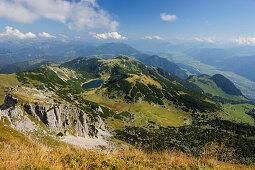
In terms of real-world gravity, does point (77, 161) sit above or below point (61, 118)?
above

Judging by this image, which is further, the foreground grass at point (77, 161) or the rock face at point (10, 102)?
the rock face at point (10, 102)

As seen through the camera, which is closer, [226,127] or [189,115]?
[226,127]

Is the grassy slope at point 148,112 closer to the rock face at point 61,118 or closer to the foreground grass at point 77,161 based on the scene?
the rock face at point 61,118

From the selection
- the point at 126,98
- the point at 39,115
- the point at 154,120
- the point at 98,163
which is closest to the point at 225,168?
the point at 98,163

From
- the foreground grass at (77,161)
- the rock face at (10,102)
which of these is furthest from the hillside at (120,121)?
the foreground grass at (77,161)

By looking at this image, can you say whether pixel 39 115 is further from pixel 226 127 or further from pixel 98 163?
pixel 226 127

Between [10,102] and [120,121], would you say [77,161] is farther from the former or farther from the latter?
[120,121]

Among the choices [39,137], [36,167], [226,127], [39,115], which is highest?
[36,167]

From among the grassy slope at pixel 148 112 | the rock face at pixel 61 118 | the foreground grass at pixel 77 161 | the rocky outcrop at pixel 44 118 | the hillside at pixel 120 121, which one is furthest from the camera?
the grassy slope at pixel 148 112

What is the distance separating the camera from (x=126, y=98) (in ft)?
587

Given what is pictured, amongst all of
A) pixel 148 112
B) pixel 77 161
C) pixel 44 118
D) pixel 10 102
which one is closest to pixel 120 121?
pixel 148 112

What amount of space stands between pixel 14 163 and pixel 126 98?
17469 cm

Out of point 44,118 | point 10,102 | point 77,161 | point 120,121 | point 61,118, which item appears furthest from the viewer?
point 120,121

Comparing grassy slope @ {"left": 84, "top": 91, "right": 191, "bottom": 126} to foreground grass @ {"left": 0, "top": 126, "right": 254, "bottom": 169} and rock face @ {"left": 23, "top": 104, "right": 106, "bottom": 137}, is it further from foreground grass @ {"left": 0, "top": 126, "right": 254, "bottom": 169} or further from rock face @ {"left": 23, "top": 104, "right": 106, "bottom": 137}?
foreground grass @ {"left": 0, "top": 126, "right": 254, "bottom": 169}
